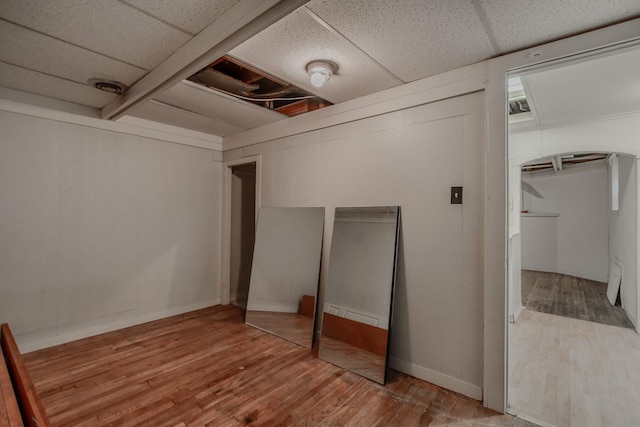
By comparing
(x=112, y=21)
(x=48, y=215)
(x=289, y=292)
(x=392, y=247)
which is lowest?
(x=289, y=292)

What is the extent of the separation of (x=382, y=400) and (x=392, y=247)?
1176 mm

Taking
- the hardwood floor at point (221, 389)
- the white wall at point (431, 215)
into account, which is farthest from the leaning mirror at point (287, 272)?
the white wall at point (431, 215)

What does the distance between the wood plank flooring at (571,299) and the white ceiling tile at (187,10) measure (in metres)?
5.45

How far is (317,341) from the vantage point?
3.19 meters

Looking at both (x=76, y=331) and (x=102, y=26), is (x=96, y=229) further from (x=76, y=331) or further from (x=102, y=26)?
(x=102, y=26)

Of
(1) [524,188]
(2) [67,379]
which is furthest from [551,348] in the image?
(1) [524,188]

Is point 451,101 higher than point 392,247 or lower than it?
higher

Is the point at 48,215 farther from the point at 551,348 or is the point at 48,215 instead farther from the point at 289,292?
the point at 551,348

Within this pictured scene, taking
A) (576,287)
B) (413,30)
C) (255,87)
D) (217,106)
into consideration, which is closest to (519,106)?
(413,30)

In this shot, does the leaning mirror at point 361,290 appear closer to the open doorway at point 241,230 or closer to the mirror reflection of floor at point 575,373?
the mirror reflection of floor at point 575,373

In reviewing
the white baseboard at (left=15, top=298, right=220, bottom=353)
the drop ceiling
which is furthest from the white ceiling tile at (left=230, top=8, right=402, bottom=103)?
the white baseboard at (left=15, top=298, right=220, bottom=353)

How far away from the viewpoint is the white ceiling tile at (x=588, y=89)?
236cm

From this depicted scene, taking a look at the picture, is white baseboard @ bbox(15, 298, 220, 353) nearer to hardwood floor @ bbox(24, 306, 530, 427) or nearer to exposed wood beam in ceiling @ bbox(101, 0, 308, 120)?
hardwood floor @ bbox(24, 306, 530, 427)

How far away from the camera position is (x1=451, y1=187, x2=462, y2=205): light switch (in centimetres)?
232
